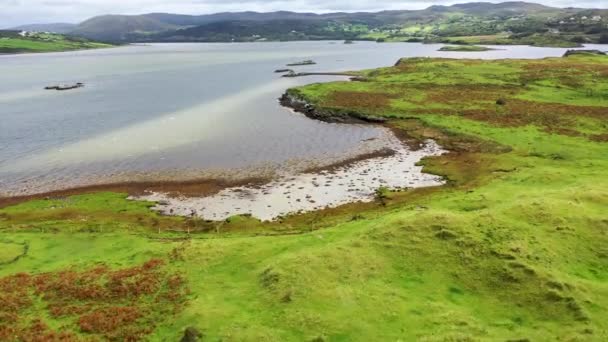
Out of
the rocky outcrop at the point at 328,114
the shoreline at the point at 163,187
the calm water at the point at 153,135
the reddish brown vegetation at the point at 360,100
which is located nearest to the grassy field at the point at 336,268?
the shoreline at the point at 163,187

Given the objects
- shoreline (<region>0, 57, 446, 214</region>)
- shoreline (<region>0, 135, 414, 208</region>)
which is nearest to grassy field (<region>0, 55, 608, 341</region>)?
shoreline (<region>0, 135, 414, 208</region>)

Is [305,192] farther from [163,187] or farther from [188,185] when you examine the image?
[163,187]

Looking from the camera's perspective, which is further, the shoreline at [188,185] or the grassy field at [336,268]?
the shoreline at [188,185]

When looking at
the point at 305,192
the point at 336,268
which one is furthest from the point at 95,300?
the point at 305,192

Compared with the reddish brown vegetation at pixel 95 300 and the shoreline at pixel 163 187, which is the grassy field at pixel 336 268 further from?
the shoreline at pixel 163 187

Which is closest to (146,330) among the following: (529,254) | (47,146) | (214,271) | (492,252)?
(214,271)

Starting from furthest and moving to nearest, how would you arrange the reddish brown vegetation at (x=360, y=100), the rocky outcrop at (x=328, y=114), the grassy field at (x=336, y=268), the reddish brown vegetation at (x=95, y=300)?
the reddish brown vegetation at (x=360, y=100)
the rocky outcrop at (x=328, y=114)
the reddish brown vegetation at (x=95, y=300)
the grassy field at (x=336, y=268)
